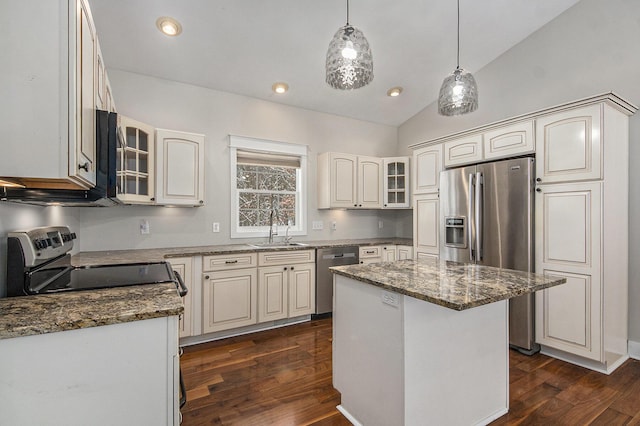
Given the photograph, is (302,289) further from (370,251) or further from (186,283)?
(186,283)

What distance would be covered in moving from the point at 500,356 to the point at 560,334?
1252 millimetres

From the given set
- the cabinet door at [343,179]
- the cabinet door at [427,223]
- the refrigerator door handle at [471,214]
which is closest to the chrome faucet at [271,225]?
the cabinet door at [343,179]

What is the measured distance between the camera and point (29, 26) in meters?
1.04

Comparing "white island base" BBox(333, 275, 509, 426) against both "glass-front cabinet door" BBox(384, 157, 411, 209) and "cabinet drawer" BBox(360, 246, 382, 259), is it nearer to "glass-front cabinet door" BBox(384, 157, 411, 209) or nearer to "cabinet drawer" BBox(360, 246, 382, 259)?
"cabinet drawer" BBox(360, 246, 382, 259)

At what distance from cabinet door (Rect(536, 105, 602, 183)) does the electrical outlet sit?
3735 mm

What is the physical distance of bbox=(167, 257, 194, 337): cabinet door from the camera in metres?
2.90

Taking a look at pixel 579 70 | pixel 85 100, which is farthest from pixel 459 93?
pixel 85 100

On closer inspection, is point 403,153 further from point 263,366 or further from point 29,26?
point 29,26

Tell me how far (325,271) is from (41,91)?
3.04 meters

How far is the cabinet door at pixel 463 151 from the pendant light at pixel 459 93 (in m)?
1.22

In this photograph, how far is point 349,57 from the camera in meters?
1.68

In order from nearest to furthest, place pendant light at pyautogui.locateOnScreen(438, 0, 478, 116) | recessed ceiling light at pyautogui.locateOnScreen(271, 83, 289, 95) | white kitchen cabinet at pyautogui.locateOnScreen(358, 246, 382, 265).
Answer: pendant light at pyautogui.locateOnScreen(438, 0, 478, 116)
recessed ceiling light at pyautogui.locateOnScreen(271, 83, 289, 95)
white kitchen cabinet at pyautogui.locateOnScreen(358, 246, 382, 265)

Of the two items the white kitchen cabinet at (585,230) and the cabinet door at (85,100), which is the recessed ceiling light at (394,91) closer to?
the white kitchen cabinet at (585,230)

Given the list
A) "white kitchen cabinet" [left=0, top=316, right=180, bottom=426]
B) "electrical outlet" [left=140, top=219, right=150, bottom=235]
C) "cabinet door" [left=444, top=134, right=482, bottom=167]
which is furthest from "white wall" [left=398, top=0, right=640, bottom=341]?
"electrical outlet" [left=140, top=219, right=150, bottom=235]
